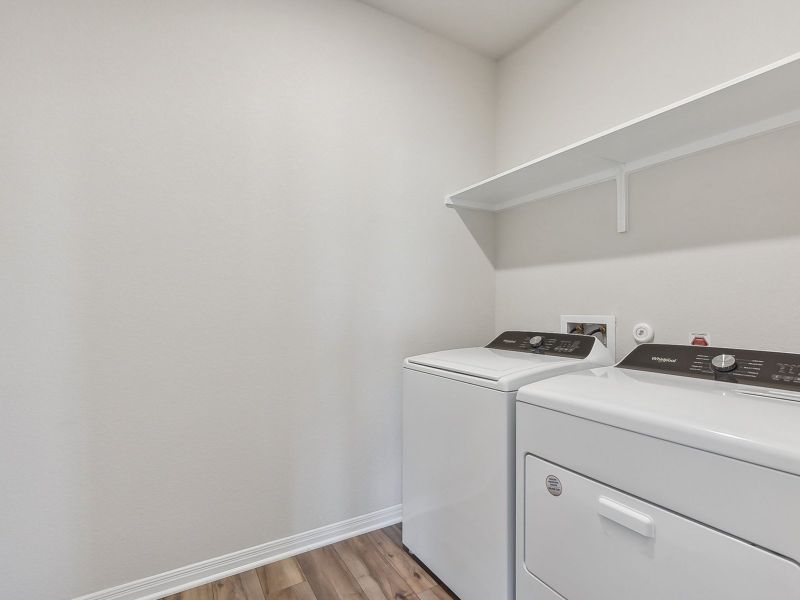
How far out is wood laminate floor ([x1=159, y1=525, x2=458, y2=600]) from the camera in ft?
4.65

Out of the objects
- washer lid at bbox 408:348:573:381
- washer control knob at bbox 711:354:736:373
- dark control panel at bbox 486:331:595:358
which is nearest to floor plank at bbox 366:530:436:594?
washer lid at bbox 408:348:573:381

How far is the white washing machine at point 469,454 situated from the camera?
1185 millimetres

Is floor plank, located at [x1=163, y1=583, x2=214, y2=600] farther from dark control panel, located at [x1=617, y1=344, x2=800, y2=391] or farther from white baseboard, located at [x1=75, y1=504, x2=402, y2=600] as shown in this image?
dark control panel, located at [x1=617, y1=344, x2=800, y2=391]

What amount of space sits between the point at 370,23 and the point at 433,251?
112cm

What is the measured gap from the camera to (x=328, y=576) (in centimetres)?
151

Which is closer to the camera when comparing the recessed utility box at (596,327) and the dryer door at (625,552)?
the dryer door at (625,552)

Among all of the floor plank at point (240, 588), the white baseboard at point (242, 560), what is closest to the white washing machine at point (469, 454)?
the white baseboard at point (242, 560)

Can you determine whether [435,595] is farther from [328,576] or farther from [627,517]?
[627,517]

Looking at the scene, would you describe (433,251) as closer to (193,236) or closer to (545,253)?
(545,253)

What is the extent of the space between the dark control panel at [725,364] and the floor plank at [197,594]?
5.66ft

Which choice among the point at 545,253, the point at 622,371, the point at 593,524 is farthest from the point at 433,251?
the point at 593,524

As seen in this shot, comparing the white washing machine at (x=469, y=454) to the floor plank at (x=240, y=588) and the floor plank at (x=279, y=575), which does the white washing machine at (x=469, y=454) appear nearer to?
the floor plank at (x=279, y=575)

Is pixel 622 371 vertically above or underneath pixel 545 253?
underneath

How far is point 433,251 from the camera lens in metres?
2.01
